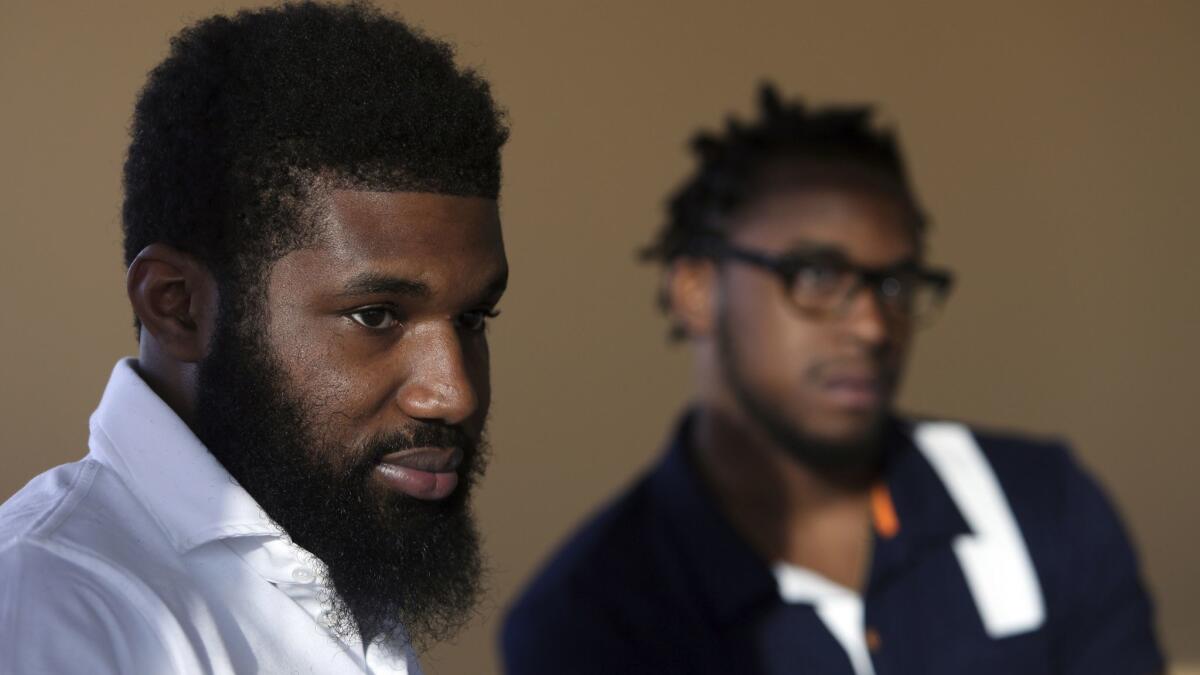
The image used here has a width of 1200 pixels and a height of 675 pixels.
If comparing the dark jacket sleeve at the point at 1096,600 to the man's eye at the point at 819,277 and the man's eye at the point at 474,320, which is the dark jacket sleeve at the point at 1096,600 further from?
the man's eye at the point at 474,320

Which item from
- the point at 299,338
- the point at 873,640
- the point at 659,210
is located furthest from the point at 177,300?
the point at 659,210

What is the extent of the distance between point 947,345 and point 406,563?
5.02 feet

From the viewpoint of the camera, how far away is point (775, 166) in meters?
1.52

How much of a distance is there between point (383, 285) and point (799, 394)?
668 mm

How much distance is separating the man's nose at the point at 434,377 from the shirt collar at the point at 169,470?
0.17m

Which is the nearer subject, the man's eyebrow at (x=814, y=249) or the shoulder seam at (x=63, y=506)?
the shoulder seam at (x=63, y=506)

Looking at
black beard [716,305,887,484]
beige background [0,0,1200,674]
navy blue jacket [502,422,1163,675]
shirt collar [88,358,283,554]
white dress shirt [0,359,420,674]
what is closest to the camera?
white dress shirt [0,359,420,674]

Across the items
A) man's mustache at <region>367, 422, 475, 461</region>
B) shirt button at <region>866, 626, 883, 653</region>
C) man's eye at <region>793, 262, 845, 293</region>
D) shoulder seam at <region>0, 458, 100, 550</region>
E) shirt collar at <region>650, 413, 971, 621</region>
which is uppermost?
man's eye at <region>793, 262, 845, 293</region>

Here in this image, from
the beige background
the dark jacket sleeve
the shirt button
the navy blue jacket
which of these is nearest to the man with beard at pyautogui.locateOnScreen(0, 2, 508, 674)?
the navy blue jacket

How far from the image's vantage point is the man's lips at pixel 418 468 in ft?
3.51

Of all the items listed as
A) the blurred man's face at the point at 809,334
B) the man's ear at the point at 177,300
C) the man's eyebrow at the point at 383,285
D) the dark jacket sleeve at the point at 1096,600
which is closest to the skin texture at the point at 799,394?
the blurred man's face at the point at 809,334

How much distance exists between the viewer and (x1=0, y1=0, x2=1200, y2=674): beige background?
82.0 inches

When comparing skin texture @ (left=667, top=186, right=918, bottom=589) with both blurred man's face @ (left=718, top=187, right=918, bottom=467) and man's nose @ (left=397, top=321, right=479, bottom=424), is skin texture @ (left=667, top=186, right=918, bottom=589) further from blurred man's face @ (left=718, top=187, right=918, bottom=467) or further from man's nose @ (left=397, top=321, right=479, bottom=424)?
man's nose @ (left=397, top=321, right=479, bottom=424)

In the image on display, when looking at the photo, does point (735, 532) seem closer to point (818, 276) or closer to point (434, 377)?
point (818, 276)
